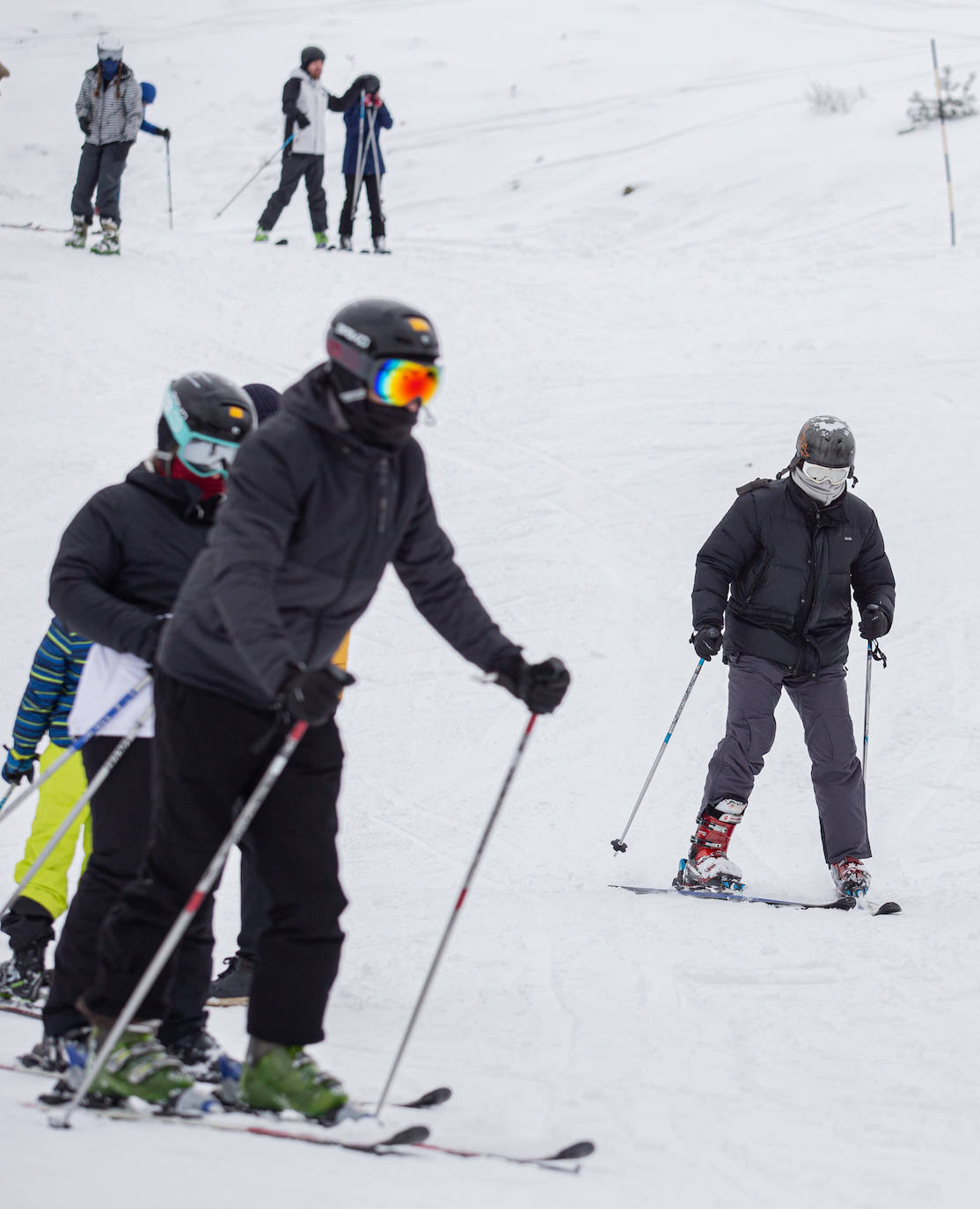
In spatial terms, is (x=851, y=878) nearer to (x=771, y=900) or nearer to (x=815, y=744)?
(x=771, y=900)

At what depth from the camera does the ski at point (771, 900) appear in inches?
219

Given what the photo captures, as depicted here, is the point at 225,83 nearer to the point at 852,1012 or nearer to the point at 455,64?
the point at 455,64

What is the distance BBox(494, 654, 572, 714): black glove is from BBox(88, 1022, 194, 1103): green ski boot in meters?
1.22

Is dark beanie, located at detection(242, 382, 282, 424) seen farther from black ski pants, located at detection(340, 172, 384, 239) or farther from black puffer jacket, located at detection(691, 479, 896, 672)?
black ski pants, located at detection(340, 172, 384, 239)

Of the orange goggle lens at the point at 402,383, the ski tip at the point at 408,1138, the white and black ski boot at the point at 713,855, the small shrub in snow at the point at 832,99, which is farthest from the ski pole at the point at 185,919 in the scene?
the small shrub in snow at the point at 832,99

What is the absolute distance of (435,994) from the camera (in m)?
4.64

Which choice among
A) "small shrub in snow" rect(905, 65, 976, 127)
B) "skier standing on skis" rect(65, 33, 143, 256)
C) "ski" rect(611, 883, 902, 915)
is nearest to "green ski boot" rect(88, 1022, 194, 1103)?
"ski" rect(611, 883, 902, 915)

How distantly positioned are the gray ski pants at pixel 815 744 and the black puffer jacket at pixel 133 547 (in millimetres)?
2930

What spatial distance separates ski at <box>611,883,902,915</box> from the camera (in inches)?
219

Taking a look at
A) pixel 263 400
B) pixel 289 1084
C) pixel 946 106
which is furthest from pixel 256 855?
pixel 946 106

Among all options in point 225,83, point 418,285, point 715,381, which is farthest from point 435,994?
point 225,83

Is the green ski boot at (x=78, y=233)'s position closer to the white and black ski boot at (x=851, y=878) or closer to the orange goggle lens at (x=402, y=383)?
the white and black ski boot at (x=851, y=878)

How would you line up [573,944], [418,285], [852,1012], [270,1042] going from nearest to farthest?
[270,1042], [852,1012], [573,944], [418,285]

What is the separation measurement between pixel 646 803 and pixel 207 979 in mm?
3631
